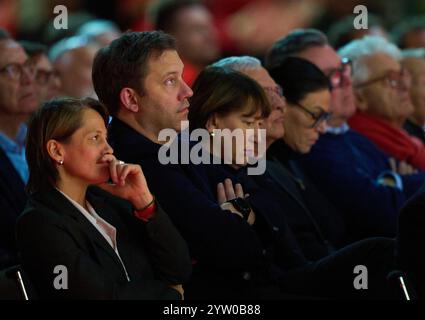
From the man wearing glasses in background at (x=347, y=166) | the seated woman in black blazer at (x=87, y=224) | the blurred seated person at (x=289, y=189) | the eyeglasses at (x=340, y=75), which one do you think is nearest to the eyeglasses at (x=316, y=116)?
the blurred seated person at (x=289, y=189)

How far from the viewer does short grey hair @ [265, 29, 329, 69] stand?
5570mm

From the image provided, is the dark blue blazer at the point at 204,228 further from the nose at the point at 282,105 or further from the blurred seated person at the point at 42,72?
the blurred seated person at the point at 42,72

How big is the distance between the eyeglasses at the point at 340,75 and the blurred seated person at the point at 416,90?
3.53ft

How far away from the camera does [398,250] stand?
3.90m

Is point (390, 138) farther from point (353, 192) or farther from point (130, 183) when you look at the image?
point (130, 183)

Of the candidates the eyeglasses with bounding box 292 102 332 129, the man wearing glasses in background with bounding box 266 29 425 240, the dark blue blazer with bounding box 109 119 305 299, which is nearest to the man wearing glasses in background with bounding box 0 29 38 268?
the dark blue blazer with bounding box 109 119 305 299

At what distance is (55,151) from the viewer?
11.7 feet

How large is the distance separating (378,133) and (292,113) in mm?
1237

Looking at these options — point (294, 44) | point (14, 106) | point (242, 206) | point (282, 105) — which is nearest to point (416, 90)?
point (294, 44)

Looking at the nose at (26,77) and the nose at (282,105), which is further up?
the nose at (26,77)

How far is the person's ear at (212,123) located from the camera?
4234 mm

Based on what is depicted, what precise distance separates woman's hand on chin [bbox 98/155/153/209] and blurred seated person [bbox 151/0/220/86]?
3.13 m

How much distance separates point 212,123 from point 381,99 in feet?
7.03
